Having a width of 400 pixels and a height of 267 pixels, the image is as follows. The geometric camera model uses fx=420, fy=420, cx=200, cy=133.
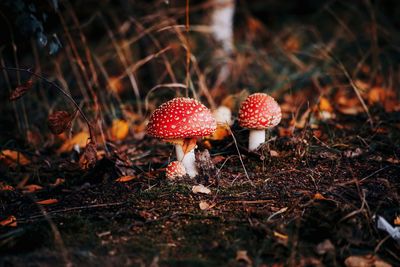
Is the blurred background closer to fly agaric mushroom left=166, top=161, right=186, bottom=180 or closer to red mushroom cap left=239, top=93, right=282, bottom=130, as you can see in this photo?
red mushroom cap left=239, top=93, right=282, bottom=130

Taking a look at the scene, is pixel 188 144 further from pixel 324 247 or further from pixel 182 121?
pixel 324 247

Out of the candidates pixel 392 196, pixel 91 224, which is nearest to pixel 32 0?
pixel 91 224

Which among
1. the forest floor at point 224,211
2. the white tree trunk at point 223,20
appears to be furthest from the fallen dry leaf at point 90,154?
the white tree trunk at point 223,20

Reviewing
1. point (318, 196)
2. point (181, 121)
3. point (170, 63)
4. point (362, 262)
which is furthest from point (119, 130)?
point (362, 262)

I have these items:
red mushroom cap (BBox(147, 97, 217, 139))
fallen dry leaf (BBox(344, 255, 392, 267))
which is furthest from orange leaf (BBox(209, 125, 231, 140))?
fallen dry leaf (BBox(344, 255, 392, 267))

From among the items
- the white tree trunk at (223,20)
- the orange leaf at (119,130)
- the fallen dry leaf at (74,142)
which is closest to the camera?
the fallen dry leaf at (74,142)

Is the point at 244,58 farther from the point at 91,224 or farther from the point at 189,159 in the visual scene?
the point at 91,224

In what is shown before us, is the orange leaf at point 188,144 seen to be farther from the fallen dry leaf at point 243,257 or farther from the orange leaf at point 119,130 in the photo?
the orange leaf at point 119,130
